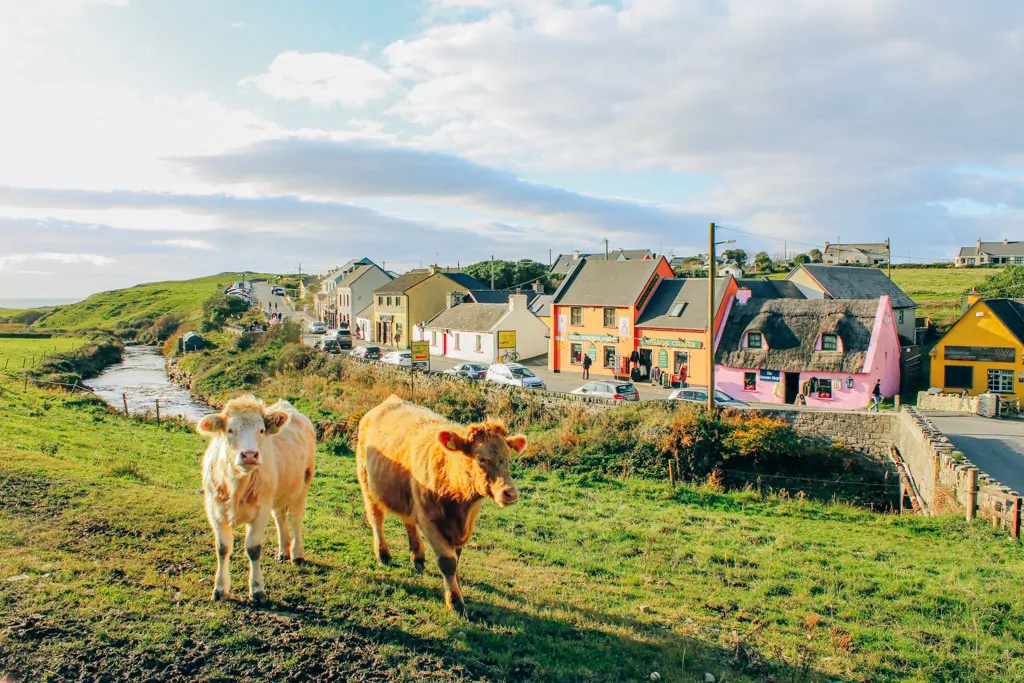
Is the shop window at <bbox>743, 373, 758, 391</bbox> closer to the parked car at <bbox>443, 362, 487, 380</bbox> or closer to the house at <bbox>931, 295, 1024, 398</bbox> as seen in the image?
the house at <bbox>931, 295, 1024, 398</bbox>

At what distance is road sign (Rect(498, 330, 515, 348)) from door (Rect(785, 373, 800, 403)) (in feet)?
67.8

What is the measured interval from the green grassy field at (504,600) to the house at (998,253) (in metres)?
114

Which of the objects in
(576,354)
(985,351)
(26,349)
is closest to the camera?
(985,351)

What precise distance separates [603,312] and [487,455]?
3676 cm

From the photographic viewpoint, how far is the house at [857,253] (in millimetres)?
107875

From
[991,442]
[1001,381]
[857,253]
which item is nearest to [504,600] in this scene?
[991,442]

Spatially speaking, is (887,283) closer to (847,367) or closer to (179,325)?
(847,367)

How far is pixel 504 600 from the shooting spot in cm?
828

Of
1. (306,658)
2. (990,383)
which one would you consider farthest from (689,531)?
(990,383)

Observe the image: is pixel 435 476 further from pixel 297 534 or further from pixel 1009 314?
pixel 1009 314

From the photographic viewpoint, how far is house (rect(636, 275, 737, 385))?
1497 inches

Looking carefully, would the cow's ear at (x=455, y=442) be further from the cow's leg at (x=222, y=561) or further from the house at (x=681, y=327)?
the house at (x=681, y=327)

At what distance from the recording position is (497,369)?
36219 millimetres

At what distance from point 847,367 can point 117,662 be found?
33.7 m
